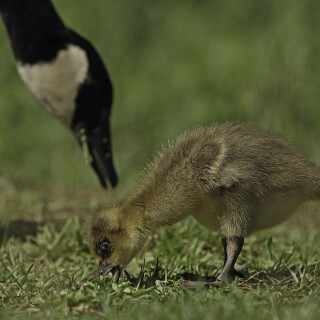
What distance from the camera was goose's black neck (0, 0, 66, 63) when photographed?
17.7ft

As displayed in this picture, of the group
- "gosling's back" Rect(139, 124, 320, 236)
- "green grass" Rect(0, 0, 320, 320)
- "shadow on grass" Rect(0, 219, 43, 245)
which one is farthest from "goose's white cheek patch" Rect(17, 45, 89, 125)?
"gosling's back" Rect(139, 124, 320, 236)

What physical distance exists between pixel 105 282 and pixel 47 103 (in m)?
2.38

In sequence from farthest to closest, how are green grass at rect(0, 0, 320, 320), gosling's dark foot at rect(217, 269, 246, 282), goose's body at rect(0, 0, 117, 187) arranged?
goose's body at rect(0, 0, 117, 187), gosling's dark foot at rect(217, 269, 246, 282), green grass at rect(0, 0, 320, 320)

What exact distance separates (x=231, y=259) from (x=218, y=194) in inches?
11.8

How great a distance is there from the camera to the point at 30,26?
5434 mm

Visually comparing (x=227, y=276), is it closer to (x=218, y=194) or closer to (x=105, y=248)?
(x=218, y=194)

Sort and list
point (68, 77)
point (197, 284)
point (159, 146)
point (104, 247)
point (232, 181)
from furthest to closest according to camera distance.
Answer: point (159, 146), point (68, 77), point (104, 247), point (232, 181), point (197, 284)

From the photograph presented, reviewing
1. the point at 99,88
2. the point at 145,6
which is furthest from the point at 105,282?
the point at 145,6

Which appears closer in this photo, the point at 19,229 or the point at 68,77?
the point at 19,229

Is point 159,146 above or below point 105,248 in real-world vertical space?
below

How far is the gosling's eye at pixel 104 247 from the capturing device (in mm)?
3484

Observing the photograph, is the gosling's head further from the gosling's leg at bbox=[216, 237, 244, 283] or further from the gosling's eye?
the gosling's leg at bbox=[216, 237, 244, 283]

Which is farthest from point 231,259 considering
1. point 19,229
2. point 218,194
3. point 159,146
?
point 159,146

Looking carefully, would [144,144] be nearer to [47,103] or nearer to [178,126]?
[178,126]
